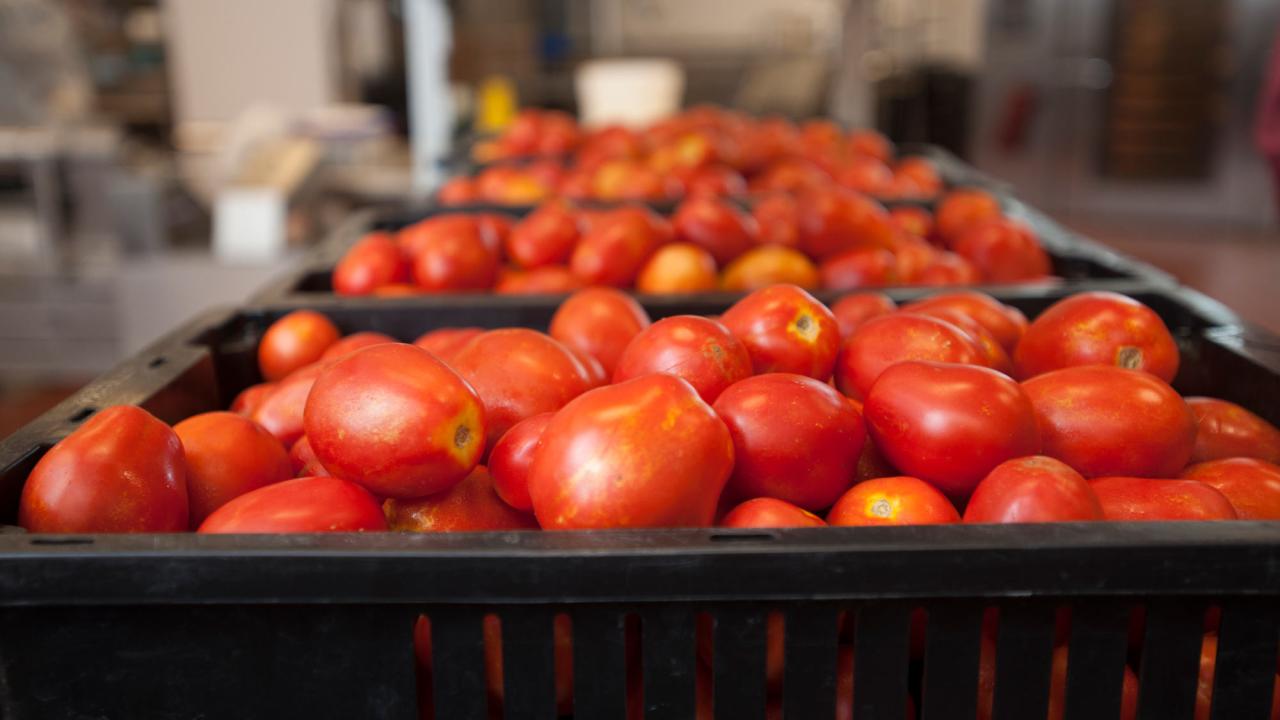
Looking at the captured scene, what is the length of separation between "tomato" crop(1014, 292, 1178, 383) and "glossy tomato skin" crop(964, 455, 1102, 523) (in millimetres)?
315

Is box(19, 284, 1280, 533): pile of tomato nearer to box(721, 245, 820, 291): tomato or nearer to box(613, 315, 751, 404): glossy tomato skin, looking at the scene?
box(613, 315, 751, 404): glossy tomato skin

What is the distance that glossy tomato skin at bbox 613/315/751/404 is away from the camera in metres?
0.95

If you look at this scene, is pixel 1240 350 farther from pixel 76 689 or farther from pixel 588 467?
pixel 76 689

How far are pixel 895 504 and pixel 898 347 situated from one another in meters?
0.24

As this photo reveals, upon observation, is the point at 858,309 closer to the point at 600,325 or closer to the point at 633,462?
the point at 600,325

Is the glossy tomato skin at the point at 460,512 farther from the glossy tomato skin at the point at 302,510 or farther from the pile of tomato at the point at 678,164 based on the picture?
the pile of tomato at the point at 678,164

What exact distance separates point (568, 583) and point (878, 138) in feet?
10.1

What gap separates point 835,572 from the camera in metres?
0.66

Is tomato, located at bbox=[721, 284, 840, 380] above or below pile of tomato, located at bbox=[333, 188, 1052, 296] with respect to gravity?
above

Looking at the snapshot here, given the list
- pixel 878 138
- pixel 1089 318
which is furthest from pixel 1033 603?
pixel 878 138

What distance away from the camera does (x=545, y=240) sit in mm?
1815

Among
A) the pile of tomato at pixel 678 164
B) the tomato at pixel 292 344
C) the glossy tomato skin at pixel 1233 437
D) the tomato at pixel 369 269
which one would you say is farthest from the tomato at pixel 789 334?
the pile of tomato at pixel 678 164

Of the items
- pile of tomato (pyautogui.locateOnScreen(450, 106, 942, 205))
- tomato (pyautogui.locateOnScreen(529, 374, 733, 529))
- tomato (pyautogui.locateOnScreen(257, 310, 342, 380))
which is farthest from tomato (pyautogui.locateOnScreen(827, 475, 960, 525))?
pile of tomato (pyautogui.locateOnScreen(450, 106, 942, 205))

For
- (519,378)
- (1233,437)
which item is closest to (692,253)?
(519,378)
